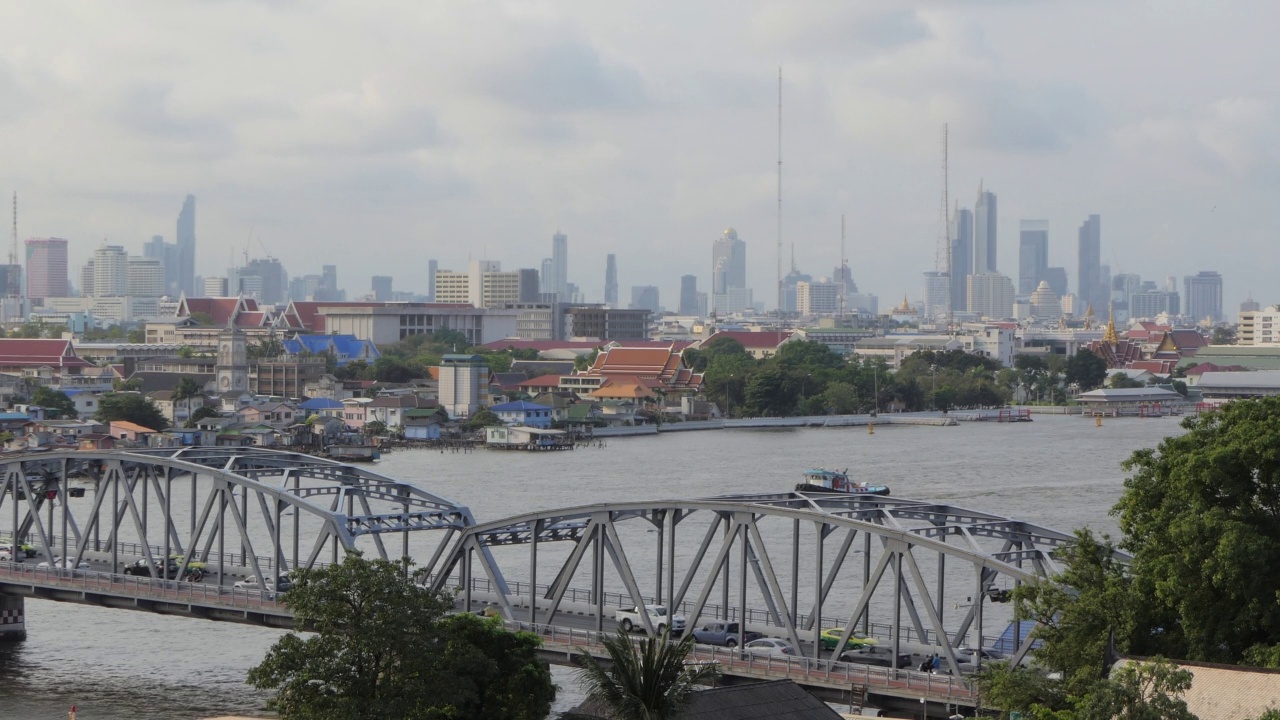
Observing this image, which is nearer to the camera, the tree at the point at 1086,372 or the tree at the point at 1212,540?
the tree at the point at 1212,540

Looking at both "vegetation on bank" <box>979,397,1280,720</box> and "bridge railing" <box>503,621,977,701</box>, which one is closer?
"vegetation on bank" <box>979,397,1280,720</box>

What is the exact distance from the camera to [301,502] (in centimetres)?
2322

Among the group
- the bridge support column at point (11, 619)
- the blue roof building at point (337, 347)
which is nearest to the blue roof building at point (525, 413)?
the blue roof building at point (337, 347)

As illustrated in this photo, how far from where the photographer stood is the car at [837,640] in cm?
2072

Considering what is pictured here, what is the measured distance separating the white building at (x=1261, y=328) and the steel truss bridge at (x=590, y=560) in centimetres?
11138

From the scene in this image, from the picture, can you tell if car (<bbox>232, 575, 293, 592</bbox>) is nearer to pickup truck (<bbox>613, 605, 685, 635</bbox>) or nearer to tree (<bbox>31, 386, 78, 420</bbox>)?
pickup truck (<bbox>613, 605, 685, 635</bbox>)

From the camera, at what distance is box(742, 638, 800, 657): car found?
65.3ft

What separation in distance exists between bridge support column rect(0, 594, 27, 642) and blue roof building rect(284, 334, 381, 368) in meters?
65.0

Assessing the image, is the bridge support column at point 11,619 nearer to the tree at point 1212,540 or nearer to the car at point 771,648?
the car at point 771,648

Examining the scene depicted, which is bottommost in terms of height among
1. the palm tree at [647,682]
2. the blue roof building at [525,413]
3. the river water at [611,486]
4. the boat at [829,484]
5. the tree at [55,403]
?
the river water at [611,486]

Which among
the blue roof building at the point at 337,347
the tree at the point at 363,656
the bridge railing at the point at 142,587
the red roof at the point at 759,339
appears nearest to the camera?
the tree at the point at 363,656

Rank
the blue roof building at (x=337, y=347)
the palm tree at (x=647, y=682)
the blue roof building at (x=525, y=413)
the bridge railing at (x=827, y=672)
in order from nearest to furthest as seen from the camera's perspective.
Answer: the palm tree at (x=647, y=682)
the bridge railing at (x=827, y=672)
the blue roof building at (x=525, y=413)
the blue roof building at (x=337, y=347)

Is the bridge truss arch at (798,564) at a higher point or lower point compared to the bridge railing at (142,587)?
higher

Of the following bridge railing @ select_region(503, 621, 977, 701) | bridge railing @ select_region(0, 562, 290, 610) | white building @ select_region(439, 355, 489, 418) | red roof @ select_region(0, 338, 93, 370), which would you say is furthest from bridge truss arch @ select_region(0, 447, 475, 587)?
red roof @ select_region(0, 338, 93, 370)
